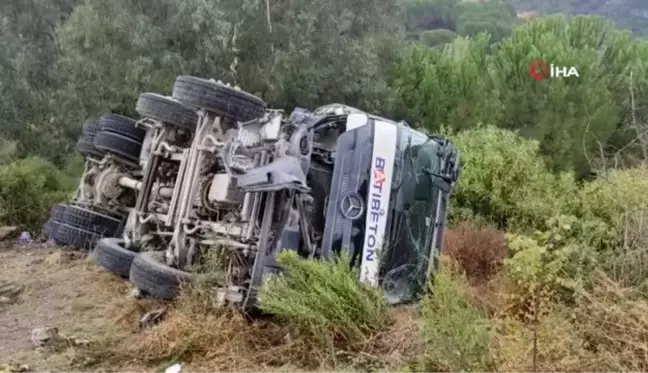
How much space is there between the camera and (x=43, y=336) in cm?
559

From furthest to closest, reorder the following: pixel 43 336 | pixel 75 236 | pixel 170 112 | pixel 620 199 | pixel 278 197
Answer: pixel 75 236
pixel 170 112
pixel 43 336
pixel 278 197
pixel 620 199

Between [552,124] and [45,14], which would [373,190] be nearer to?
[552,124]

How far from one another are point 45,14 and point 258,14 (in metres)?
6.68

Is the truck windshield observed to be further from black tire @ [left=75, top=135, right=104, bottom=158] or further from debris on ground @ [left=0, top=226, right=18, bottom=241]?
debris on ground @ [left=0, top=226, right=18, bottom=241]

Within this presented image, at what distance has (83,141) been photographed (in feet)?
28.1

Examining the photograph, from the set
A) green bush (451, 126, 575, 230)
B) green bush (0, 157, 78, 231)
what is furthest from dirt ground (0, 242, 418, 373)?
green bush (451, 126, 575, 230)

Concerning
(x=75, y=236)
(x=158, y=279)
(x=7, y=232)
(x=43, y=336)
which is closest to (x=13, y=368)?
(x=43, y=336)

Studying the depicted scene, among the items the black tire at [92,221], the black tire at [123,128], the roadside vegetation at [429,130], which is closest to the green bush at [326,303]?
the roadside vegetation at [429,130]

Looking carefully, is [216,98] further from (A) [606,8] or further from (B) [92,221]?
(A) [606,8]

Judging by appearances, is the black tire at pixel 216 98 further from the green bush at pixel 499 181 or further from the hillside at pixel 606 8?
the hillside at pixel 606 8

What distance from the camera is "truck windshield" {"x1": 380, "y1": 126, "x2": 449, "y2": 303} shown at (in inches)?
227

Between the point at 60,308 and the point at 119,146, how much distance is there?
173 centimetres

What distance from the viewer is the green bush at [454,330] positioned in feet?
12.6

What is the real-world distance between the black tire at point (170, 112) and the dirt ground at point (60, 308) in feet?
5.12
